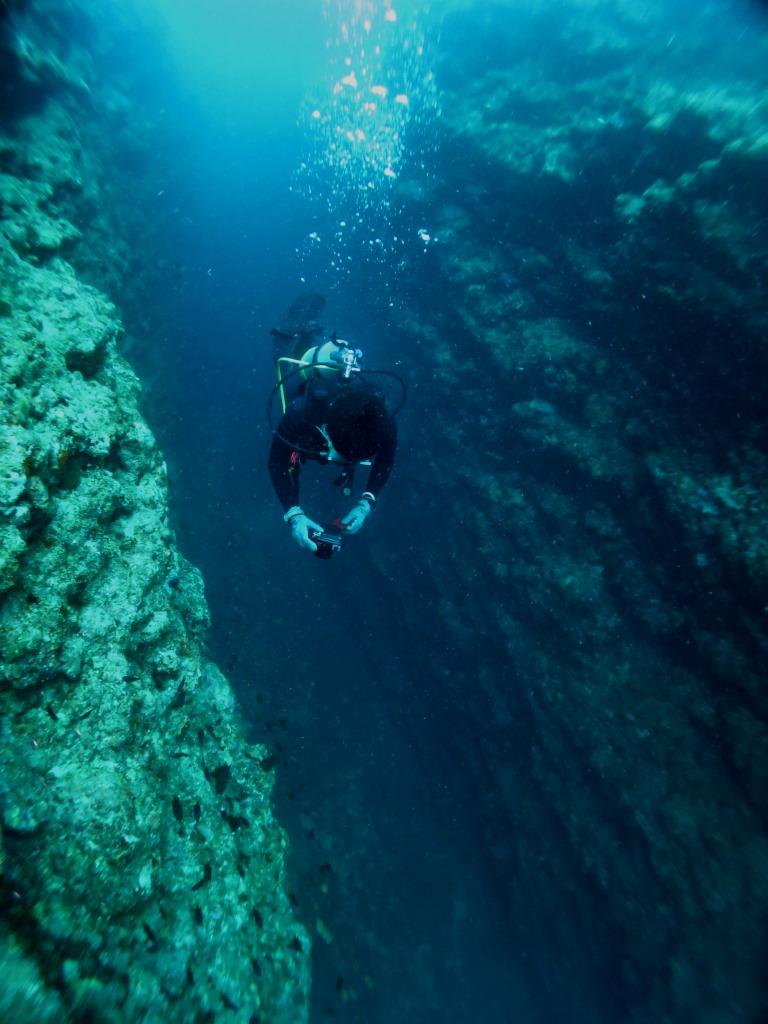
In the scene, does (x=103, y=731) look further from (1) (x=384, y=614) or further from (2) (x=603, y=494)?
(1) (x=384, y=614)

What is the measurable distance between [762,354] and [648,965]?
8.26 m

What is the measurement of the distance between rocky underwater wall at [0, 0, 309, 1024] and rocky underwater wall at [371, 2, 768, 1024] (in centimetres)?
458

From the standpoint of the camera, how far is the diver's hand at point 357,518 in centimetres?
449

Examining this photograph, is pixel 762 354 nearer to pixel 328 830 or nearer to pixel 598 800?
pixel 598 800

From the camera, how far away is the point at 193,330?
12.6m

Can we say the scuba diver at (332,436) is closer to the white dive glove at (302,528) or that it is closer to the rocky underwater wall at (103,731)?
the white dive glove at (302,528)

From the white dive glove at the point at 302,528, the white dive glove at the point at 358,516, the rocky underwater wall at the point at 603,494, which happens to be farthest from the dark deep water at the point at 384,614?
the white dive glove at the point at 302,528

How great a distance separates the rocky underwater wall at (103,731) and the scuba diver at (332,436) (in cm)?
131

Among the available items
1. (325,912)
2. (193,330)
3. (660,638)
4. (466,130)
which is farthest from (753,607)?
(193,330)

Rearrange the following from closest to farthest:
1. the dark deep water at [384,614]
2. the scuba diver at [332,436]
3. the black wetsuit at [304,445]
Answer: the scuba diver at [332,436], the black wetsuit at [304,445], the dark deep water at [384,614]

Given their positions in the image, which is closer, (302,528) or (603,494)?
(302,528)

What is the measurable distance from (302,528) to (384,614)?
21.2ft

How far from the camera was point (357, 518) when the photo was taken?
15.2 feet

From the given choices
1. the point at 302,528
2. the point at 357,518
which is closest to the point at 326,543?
the point at 302,528
